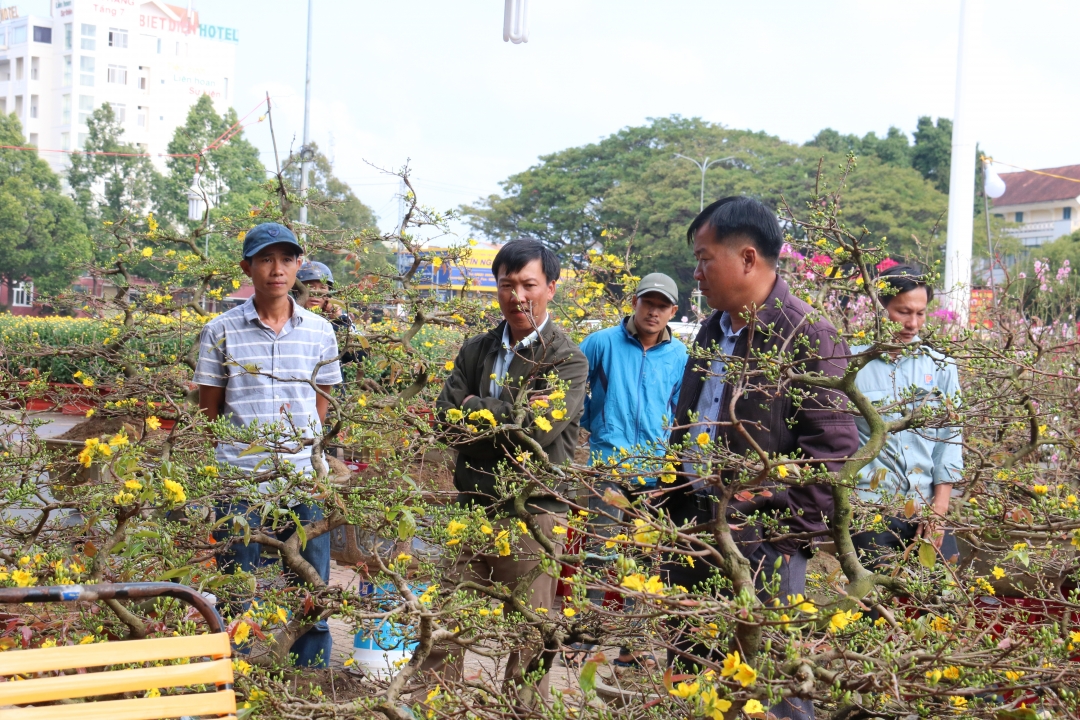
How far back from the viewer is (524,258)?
10.9ft

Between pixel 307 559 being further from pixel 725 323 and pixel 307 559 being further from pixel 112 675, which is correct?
pixel 112 675

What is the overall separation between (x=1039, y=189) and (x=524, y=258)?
188 feet

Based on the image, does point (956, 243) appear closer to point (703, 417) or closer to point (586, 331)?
point (586, 331)

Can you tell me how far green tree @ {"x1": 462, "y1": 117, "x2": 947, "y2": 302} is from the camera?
3416 cm

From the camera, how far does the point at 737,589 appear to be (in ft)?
5.90

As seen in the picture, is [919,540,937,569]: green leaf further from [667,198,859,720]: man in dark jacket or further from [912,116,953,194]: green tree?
[912,116,953,194]: green tree

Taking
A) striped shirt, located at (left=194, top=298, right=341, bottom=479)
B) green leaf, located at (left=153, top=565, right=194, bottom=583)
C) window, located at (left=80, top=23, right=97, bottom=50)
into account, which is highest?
window, located at (left=80, top=23, right=97, bottom=50)

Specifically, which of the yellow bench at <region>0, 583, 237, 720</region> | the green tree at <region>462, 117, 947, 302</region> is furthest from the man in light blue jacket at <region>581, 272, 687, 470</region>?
the green tree at <region>462, 117, 947, 302</region>

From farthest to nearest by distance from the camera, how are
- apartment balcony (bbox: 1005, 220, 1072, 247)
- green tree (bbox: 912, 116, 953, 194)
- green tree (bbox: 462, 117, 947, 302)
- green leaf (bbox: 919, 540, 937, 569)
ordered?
1. apartment balcony (bbox: 1005, 220, 1072, 247)
2. green tree (bbox: 912, 116, 953, 194)
3. green tree (bbox: 462, 117, 947, 302)
4. green leaf (bbox: 919, 540, 937, 569)

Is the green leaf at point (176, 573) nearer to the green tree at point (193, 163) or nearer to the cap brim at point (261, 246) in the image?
the cap brim at point (261, 246)

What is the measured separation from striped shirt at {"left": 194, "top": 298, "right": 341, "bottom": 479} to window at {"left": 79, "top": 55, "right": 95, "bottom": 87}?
6947cm

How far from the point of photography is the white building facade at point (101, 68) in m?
65.1

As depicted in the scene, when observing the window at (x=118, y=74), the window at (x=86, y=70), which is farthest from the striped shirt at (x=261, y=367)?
the window at (x=118, y=74)

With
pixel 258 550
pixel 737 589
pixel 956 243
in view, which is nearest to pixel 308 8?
pixel 956 243
